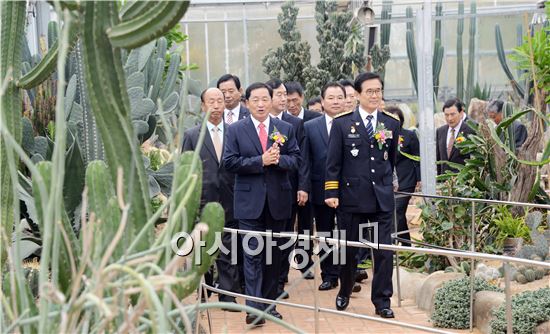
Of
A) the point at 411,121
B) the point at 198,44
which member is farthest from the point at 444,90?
the point at 198,44

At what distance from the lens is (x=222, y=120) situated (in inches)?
325

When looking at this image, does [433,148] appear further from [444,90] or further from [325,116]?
[444,90]

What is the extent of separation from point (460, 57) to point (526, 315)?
1467 centimetres

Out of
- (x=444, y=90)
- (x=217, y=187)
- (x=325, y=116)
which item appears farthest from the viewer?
(x=444, y=90)

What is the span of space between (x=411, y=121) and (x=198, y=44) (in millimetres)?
5637

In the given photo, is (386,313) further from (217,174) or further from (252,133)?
(217,174)

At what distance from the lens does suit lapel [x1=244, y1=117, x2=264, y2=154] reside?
7707 mm

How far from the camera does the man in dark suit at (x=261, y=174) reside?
Result: 7586 millimetres

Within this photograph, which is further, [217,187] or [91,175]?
[217,187]

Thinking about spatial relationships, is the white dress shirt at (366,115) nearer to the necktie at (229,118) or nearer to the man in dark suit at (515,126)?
the necktie at (229,118)

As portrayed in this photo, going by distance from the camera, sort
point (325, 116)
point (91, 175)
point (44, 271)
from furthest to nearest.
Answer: point (325, 116) → point (91, 175) → point (44, 271)

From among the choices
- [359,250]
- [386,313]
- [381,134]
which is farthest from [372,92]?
[359,250]

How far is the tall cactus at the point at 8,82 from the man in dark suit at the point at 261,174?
380 cm

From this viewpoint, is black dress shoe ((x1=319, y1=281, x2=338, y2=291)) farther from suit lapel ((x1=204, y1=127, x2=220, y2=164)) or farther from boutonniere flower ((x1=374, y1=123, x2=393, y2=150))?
boutonniere flower ((x1=374, y1=123, x2=393, y2=150))
